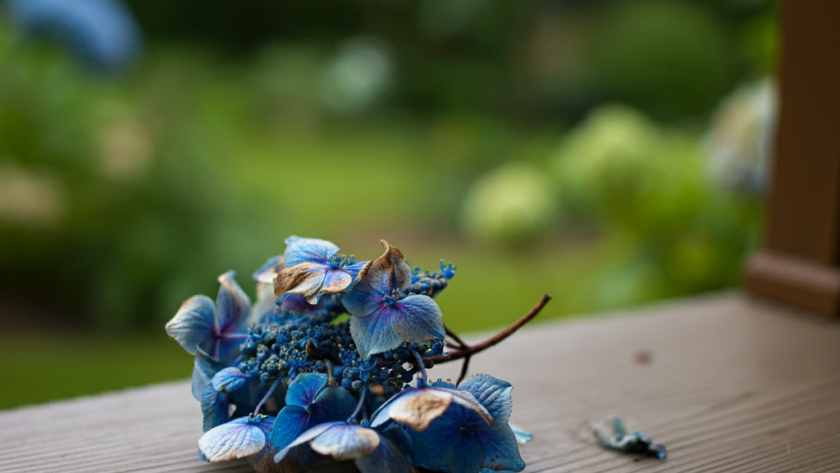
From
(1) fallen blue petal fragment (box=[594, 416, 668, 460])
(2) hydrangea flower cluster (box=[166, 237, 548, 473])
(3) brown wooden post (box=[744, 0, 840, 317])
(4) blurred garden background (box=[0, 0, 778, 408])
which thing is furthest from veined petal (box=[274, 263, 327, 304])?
(4) blurred garden background (box=[0, 0, 778, 408])

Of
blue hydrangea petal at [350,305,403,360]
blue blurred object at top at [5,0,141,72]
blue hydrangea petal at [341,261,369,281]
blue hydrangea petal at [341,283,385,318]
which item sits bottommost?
blue hydrangea petal at [350,305,403,360]

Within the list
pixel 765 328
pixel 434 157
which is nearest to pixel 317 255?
pixel 765 328

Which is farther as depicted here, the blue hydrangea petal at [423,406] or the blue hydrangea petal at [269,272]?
the blue hydrangea petal at [269,272]

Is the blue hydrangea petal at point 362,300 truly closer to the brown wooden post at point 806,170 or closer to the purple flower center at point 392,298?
the purple flower center at point 392,298

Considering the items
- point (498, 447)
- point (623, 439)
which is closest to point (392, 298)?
point (498, 447)

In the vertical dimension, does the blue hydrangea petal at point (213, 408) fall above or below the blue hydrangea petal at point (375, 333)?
below

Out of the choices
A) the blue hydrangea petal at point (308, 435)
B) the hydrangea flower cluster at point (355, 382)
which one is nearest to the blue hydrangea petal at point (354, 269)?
the hydrangea flower cluster at point (355, 382)

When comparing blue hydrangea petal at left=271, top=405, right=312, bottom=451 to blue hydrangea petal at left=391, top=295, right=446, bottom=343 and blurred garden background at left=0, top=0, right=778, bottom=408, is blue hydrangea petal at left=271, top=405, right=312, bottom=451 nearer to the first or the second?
blue hydrangea petal at left=391, top=295, right=446, bottom=343
